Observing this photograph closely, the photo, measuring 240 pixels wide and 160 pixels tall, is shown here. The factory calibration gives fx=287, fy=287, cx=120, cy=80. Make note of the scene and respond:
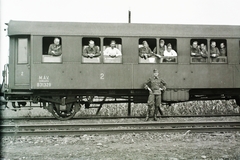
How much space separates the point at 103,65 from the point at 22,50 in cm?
300

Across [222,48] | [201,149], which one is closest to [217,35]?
[222,48]

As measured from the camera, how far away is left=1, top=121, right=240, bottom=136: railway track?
8133 millimetres

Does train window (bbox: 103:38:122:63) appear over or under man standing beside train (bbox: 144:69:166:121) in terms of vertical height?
over

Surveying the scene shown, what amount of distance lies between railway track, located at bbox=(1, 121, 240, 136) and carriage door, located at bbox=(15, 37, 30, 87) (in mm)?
2009

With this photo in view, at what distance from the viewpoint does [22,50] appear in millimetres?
10453

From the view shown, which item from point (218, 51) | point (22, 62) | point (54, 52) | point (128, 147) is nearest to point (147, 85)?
point (218, 51)

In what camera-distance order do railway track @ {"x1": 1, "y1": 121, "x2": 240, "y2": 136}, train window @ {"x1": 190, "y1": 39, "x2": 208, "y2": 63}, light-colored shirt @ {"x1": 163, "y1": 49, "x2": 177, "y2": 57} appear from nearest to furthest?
railway track @ {"x1": 1, "y1": 121, "x2": 240, "y2": 136} < light-colored shirt @ {"x1": 163, "y1": 49, "x2": 177, "y2": 57} < train window @ {"x1": 190, "y1": 39, "x2": 208, "y2": 63}

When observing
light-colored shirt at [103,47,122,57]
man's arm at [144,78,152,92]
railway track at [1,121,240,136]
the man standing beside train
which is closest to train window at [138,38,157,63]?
the man standing beside train

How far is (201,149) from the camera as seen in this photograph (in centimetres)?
628

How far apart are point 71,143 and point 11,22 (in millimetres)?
5593

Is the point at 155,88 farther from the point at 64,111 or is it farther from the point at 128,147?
the point at 128,147

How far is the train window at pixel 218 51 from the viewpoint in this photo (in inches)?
431

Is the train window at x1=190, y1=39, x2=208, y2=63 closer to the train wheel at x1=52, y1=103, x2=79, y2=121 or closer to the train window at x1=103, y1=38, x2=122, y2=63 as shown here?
the train window at x1=103, y1=38, x2=122, y2=63

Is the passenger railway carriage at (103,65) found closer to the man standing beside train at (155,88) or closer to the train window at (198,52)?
the train window at (198,52)
